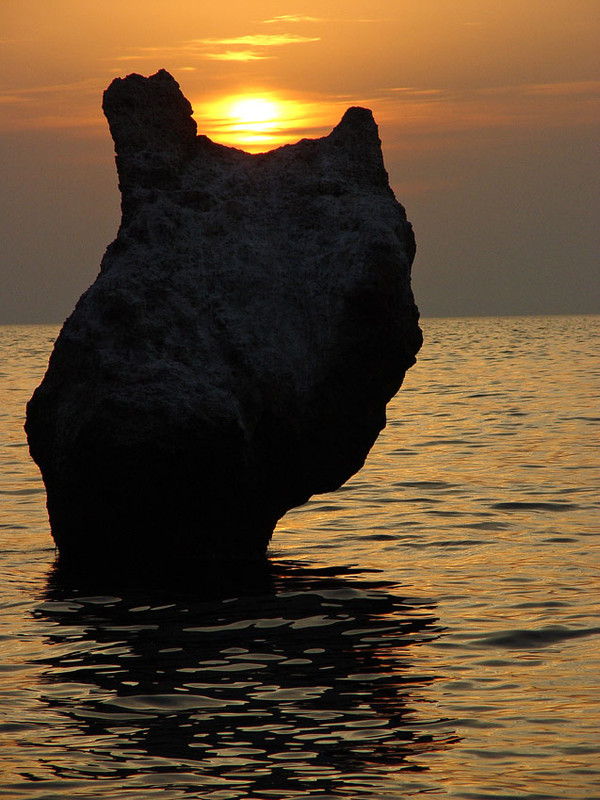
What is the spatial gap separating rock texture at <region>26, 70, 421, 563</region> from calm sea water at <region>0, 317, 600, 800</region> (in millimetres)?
784

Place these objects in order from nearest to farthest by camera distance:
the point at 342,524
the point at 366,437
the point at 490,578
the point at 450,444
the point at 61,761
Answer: the point at 61,761 < the point at 490,578 < the point at 366,437 < the point at 342,524 < the point at 450,444

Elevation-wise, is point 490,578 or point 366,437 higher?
point 366,437

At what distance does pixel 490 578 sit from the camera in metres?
11.0

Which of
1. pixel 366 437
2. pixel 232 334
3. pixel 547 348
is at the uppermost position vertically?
pixel 232 334

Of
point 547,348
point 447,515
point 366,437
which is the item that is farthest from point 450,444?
point 547,348

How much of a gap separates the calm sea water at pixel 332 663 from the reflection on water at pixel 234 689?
0.02m

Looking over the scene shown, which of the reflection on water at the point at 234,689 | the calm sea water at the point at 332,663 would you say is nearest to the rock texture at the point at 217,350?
the calm sea water at the point at 332,663

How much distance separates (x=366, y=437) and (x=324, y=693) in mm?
4688

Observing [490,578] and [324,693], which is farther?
[490,578]

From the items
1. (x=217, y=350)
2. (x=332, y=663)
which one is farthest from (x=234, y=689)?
(x=217, y=350)

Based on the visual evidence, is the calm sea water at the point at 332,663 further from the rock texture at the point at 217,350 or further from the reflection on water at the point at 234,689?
the rock texture at the point at 217,350

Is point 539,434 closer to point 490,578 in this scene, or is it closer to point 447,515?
point 447,515

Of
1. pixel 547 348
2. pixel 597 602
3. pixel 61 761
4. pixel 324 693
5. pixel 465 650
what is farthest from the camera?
pixel 547 348

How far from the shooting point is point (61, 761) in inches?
257
